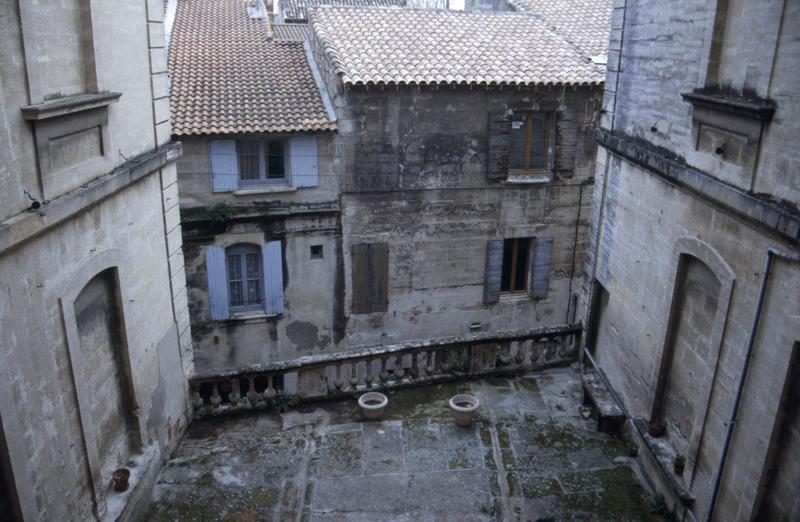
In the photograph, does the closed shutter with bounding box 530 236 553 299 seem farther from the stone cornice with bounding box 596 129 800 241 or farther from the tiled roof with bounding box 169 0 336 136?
the stone cornice with bounding box 596 129 800 241

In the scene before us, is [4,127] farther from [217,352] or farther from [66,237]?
[217,352]

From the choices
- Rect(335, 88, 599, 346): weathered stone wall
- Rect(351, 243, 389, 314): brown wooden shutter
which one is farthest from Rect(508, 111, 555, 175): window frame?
Rect(351, 243, 389, 314): brown wooden shutter

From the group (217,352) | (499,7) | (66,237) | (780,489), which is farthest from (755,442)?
(499,7)

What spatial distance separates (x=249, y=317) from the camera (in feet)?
52.6

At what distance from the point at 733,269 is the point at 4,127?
266 inches

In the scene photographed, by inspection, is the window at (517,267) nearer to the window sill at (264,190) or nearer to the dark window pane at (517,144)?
the dark window pane at (517,144)

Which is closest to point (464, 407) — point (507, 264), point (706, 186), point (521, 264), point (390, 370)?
point (390, 370)

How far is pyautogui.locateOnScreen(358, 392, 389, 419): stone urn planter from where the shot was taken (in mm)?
10164

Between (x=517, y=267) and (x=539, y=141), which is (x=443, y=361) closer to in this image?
(x=517, y=267)

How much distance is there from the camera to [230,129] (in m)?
14.5

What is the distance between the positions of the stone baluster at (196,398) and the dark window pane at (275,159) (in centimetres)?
657

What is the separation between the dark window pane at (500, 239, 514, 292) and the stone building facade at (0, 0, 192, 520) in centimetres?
981

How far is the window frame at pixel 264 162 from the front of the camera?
50.1 feet

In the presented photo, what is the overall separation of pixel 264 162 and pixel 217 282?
2960mm
